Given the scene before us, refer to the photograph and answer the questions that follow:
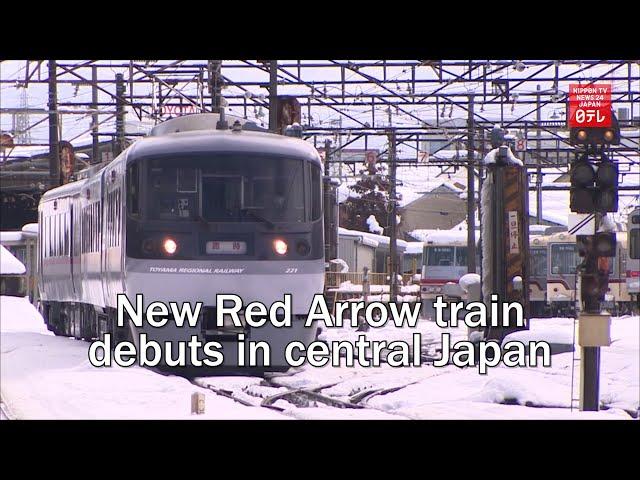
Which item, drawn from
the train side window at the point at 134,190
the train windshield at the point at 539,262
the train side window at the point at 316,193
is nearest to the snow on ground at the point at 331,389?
the train side window at the point at 134,190

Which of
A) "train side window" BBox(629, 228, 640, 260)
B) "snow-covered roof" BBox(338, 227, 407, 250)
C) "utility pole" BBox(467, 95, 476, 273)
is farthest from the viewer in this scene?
"snow-covered roof" BBox(338, 227, 407, 250)

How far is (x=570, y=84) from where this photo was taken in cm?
3466

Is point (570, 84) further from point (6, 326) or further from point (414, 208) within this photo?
point (414, 208)

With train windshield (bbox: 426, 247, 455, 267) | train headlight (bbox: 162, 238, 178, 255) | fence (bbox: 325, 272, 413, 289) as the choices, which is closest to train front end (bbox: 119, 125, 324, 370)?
train headlight (bbox: 162, 238, 178, 255)

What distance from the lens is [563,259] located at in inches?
1590

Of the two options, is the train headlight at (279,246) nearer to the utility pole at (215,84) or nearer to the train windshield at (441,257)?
the utility pole at (215,84)

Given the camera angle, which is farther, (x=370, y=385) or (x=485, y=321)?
(x=485, y=321)

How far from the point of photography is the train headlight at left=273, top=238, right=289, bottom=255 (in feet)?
48.4

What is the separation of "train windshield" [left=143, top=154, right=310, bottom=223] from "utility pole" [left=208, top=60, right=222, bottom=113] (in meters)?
9.98

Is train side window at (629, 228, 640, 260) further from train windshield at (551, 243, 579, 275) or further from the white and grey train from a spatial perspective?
the white and grey train

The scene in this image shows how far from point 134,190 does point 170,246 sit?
845 millimetres
